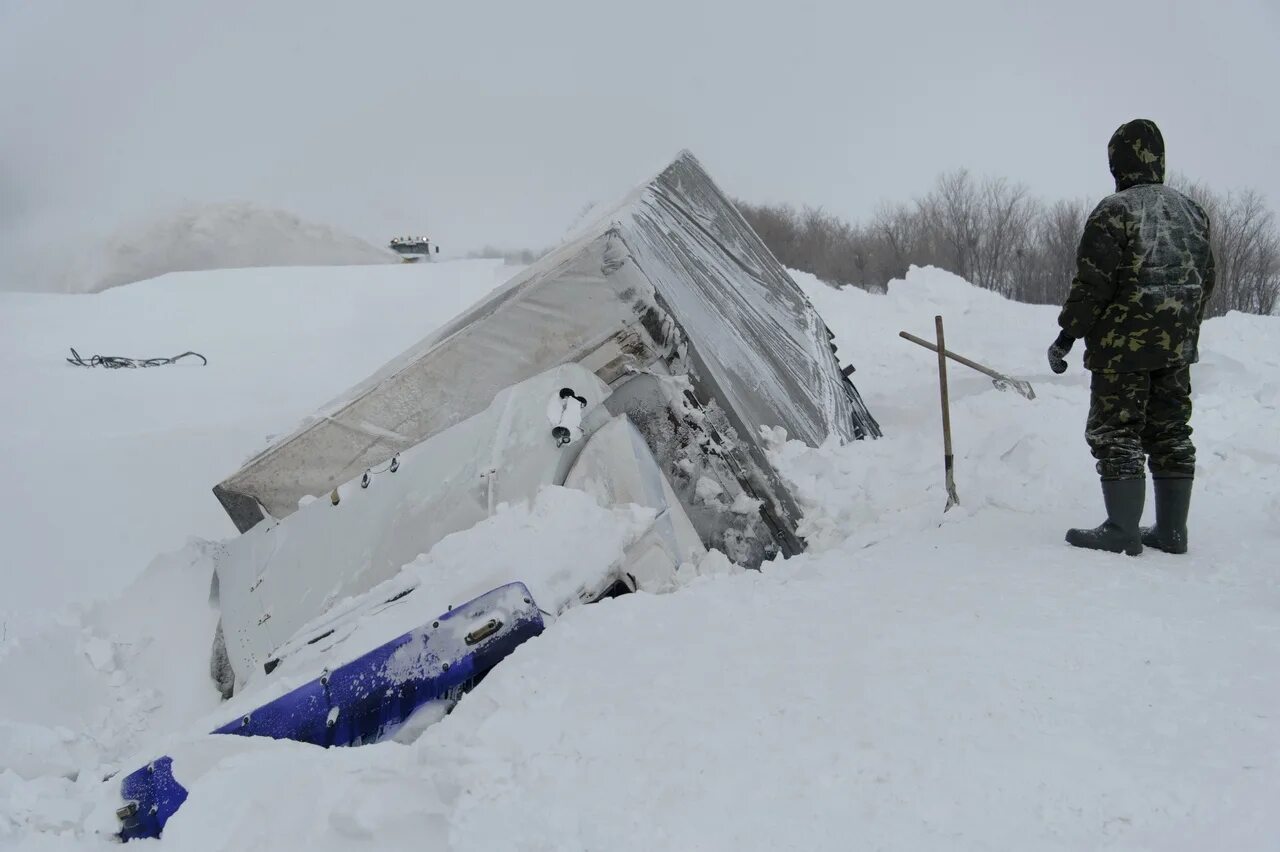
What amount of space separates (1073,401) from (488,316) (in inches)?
207

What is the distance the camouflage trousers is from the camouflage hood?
0.75m

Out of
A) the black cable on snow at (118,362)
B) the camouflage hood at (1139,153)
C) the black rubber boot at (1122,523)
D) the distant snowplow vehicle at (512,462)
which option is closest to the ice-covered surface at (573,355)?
the distant snowplow vehicle at (512,462)

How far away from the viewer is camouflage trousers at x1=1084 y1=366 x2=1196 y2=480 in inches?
123

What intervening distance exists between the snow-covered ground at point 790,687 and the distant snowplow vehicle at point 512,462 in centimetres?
21

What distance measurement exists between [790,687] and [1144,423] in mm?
2096

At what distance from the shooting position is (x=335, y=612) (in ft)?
9.85

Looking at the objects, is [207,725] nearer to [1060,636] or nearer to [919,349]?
[1060,636]

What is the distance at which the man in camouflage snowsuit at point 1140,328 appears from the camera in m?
3.06

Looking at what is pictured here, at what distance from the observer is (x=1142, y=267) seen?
308 centimetres

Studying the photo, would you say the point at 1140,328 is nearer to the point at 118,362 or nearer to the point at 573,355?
the point at 573,355

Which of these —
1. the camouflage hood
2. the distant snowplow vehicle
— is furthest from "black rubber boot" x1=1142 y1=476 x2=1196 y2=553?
the distant snowplow vehicle

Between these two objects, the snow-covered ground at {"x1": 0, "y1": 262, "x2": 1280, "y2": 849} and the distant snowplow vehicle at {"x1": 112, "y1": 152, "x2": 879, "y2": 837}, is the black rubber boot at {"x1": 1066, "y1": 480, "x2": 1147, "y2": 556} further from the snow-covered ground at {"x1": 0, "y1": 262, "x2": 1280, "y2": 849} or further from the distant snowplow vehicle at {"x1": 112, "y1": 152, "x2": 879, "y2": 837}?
the distant snowplow vehicle at {"x1": 112, "y1": 152, "x2": 879, "y2": 837}

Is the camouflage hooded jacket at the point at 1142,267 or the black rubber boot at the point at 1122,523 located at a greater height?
the camouflage hooded jacket at the point at 1142,267

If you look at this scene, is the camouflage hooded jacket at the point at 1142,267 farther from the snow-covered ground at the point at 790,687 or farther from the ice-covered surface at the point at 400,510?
the ice-covered surface at the point at 400,510
